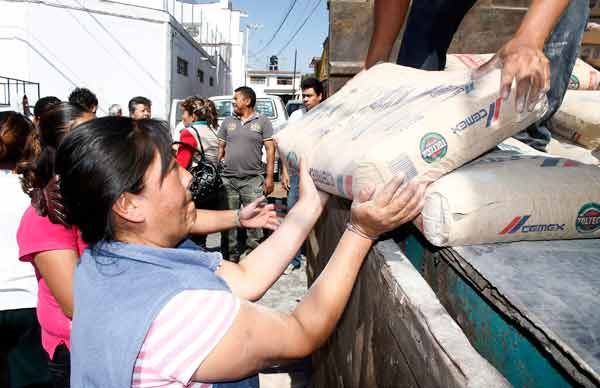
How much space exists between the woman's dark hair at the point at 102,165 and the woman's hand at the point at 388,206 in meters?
0.56

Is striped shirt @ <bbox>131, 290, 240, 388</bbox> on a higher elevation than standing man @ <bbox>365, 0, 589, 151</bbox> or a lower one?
lower

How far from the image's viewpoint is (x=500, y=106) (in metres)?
1.33

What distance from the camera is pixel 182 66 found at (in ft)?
58.9

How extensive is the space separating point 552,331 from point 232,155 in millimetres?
4537

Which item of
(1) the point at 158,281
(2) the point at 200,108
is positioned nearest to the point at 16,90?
(2) the point at 200,108

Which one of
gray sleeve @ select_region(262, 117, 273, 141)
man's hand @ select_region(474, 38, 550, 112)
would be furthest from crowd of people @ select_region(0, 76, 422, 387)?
gray sleeve @ select_region(262, 117, 273, 141)

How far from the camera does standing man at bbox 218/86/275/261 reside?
5121 millimetres

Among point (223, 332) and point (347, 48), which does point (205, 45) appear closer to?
point (347, 48)

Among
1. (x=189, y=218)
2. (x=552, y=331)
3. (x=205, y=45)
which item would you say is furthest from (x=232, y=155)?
(x=205, y=45)

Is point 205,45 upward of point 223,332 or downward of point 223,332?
upward

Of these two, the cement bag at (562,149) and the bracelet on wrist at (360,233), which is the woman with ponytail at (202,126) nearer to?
the cement bag at (562,149)

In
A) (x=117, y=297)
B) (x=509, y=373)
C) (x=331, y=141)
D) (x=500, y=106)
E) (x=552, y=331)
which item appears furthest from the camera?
(x=331, y=141)

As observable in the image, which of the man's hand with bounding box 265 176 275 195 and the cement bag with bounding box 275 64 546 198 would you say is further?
the man's hand with bounding box 265 176 275 195

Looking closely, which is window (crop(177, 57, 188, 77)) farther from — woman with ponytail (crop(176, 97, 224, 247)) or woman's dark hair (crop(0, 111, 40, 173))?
woman's dark hair (crop(0, 111, 40, 173))
